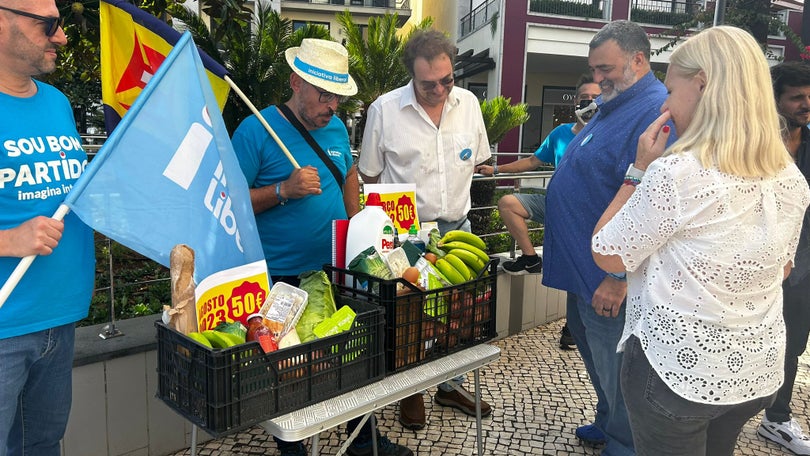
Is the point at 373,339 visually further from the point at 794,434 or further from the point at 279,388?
the point at 794,434

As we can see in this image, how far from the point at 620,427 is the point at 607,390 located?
0.18m

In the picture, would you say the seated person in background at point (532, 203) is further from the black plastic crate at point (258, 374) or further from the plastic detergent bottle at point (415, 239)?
the black plastic crate at point (258, 374)

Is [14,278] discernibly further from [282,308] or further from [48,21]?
[48,21]

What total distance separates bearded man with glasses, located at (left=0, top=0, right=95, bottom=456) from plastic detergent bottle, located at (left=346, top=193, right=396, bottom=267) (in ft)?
3.07

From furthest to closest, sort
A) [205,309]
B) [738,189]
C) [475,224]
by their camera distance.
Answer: [475,224], [205,309], [738,189]

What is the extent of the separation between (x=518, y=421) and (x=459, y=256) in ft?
5.45

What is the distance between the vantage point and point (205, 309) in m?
1.75

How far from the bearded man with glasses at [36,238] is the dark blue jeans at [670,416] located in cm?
173

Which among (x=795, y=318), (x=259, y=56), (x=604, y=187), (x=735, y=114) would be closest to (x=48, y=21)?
(x=735, y=114)

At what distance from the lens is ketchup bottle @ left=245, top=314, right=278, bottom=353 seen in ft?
5.40

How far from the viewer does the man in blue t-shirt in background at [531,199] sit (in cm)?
355

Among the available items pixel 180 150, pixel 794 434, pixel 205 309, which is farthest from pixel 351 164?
pixel 794 434

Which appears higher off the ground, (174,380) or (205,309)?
(205,309)

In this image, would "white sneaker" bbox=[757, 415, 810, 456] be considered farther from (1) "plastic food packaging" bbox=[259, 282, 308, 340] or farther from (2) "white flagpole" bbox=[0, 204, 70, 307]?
(2) "white flagpole" bbox=[0, 204, 70, 307]
